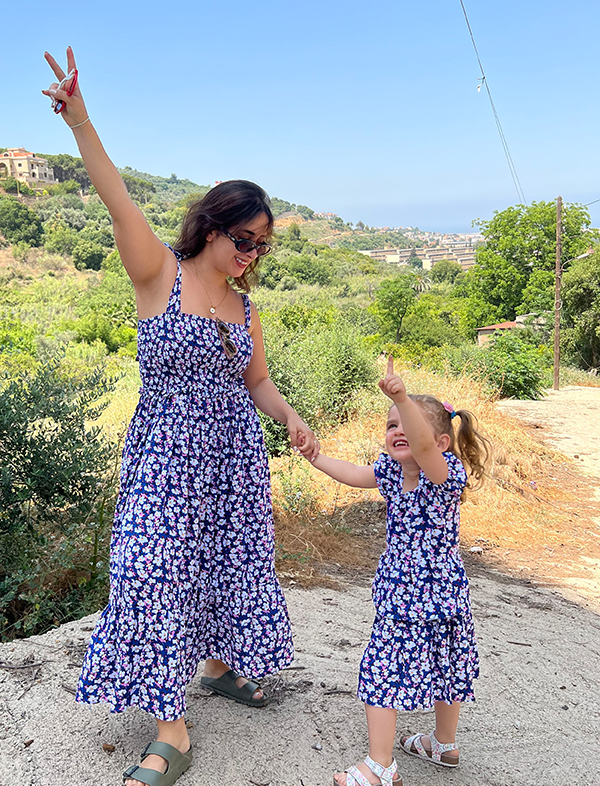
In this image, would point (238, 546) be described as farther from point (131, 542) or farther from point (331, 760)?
point (331, 760)

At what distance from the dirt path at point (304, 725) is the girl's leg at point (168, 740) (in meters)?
0.10

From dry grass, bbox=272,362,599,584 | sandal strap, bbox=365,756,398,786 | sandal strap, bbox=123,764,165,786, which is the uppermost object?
sandal strap, bbox=365,756,398,786

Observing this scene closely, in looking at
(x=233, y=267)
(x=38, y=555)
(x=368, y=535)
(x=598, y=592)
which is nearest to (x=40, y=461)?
(x=38, y=555)

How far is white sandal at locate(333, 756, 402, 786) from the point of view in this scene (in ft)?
6.41

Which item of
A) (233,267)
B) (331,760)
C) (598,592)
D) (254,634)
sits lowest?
(598,592)

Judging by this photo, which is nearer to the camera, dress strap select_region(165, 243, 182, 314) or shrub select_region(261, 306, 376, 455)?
dress strap select_region(165, 243, 182, 314)

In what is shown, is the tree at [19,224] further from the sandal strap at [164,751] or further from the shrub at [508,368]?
the sandal strap at [164,751]

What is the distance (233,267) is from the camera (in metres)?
2.23

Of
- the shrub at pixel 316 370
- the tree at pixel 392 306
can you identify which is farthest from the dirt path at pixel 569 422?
the tree at pixel 392 306

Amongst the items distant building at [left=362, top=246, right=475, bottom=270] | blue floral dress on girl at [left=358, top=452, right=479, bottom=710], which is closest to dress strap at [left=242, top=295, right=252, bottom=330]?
blue floral dress on girl at [left=358, top=452, right=479, bottom=710]

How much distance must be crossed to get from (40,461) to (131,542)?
1.72 metres

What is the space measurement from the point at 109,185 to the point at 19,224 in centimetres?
6666

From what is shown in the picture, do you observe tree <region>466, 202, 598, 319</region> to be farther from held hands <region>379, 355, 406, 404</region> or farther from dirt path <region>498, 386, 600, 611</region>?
held hands <region>379, 355, 406, 404</region>

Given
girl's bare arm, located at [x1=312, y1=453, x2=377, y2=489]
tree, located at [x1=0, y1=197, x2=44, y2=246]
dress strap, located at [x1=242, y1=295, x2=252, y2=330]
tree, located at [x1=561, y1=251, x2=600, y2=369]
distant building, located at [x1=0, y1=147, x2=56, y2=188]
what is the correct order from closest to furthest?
girl's bare arm, located at [x1=312, y1=453, x2=377, y2=489]
dress strap, located at [x1=242, y1=295, x2=252, y2=330]
tree, located at [x1=561, y1=251, x2=600, y2=369]
tree, located at [x1=0, y1=197, x2=44, y2=246]
distant building, located at [x1=0, y1=147, x2=56, y2=188]
